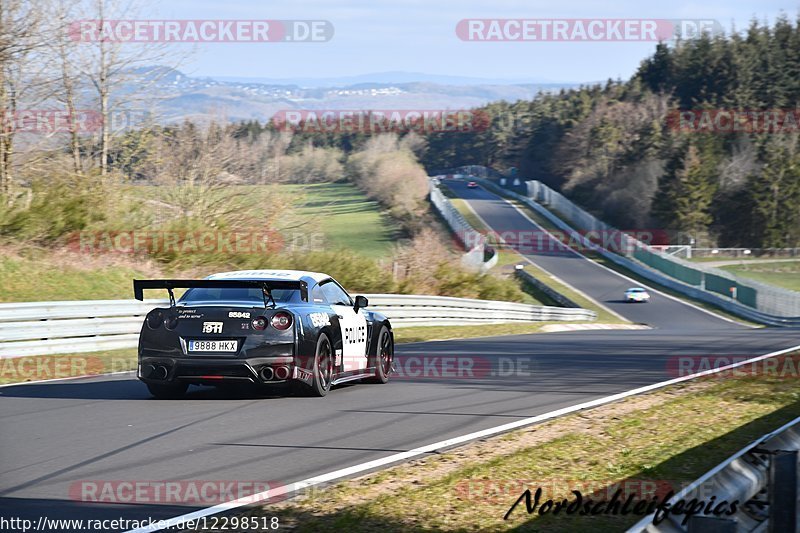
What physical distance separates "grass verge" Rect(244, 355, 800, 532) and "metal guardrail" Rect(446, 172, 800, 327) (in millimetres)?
42663

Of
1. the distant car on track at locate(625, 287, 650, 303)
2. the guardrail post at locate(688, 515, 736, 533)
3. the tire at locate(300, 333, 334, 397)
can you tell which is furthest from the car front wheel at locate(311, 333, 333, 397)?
the distant car on track at locate(625, 287, 650, 303)

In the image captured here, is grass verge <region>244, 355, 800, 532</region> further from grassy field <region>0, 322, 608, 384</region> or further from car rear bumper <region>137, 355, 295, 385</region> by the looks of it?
grassy field <region>0, 322, 608, 384</region>

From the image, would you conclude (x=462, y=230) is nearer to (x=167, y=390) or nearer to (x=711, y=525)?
(x=167, y=390)

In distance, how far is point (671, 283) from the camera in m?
67.1

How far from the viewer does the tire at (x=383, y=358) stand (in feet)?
39.8

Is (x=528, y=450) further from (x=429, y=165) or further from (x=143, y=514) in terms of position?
(x=429, y=165)

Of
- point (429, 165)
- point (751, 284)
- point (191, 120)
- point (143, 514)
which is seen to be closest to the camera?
point (143, 514)

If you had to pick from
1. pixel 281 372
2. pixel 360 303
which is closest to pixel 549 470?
pixel 281 372

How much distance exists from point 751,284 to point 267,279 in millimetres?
53315

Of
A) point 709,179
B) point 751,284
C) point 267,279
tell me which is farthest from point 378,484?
point 709,179

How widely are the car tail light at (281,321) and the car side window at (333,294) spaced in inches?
51.4

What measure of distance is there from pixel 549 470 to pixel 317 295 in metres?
4.78

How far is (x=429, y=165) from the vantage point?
6388 inches

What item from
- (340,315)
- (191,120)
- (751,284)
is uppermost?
(191,120)
